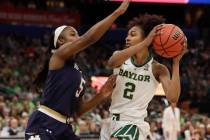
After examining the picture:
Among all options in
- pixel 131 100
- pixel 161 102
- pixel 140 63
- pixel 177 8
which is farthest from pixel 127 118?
pixel 177 8

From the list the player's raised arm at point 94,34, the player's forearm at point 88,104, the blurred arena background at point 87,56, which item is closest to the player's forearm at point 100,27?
the player's raised arm at point 94,34

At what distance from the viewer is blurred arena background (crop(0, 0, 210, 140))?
47.0 feet

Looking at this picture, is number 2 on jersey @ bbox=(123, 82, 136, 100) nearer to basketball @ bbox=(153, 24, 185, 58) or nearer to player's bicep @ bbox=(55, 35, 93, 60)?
basketball @ bbox=(153, 24, 185, 58)

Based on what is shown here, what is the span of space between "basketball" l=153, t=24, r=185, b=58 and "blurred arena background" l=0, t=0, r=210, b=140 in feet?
24.4

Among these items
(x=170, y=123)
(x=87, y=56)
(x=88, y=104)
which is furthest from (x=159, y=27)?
(x=87, y=56)

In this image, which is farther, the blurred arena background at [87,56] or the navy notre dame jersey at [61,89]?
the blurred arena background at [87,56]

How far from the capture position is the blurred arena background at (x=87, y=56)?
14336 mm

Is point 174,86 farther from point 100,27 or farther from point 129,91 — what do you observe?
point 100,27

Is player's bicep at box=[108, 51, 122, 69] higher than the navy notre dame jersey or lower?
higher

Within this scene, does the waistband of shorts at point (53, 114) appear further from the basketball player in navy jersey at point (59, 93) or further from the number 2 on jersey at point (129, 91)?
the number 2 on jersey at point (129, 91)

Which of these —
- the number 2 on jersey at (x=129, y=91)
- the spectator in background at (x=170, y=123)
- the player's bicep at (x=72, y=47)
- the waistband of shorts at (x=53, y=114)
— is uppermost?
the player's bicep at (x=72, y=47)

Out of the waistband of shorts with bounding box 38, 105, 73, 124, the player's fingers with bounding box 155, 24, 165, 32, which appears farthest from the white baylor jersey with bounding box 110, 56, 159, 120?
the waistband of shorts with bounding box 38, 105, 73, 124

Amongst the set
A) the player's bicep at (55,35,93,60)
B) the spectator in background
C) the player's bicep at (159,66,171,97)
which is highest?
the player's bicep at (55,35,93,60)

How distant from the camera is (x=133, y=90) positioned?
5285 millimetres
